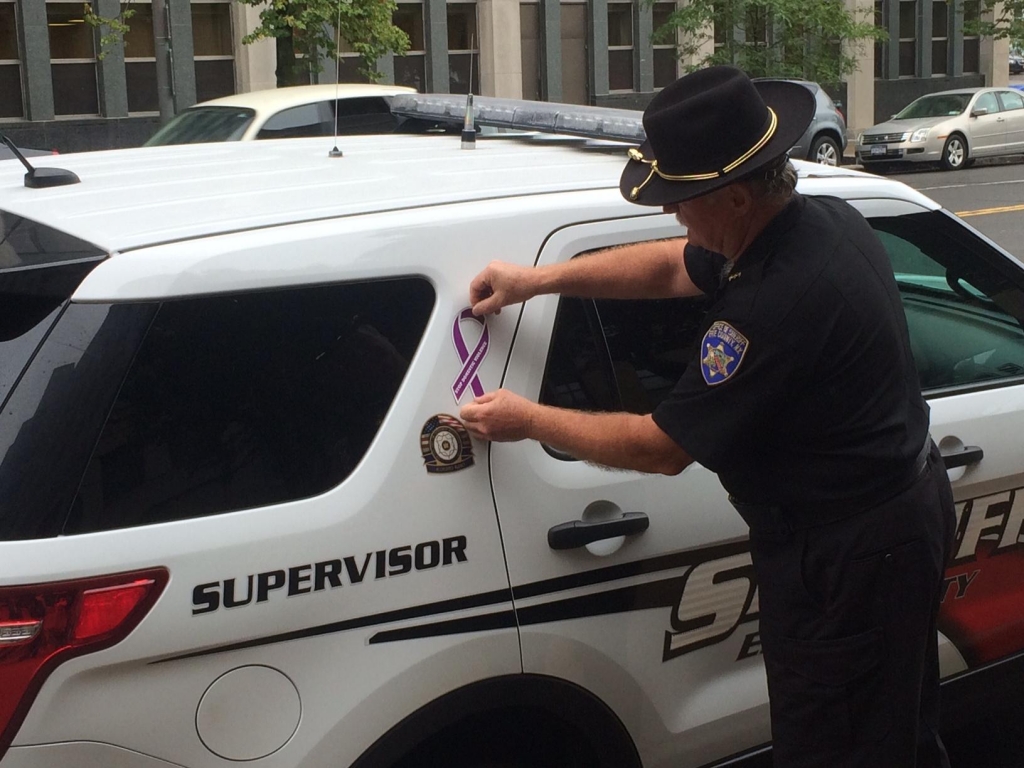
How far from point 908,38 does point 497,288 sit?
34736 millimetres

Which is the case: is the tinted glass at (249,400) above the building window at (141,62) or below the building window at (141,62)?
below

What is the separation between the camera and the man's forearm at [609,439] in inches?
Result: 90.2

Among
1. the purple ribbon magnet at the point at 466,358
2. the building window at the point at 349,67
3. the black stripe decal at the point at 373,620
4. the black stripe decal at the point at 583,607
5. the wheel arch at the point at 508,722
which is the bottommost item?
the wheel arch at the point at 508,722

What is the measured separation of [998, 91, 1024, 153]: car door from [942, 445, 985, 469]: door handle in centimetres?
2334

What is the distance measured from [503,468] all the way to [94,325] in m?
0.78

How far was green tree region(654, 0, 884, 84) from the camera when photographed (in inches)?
917

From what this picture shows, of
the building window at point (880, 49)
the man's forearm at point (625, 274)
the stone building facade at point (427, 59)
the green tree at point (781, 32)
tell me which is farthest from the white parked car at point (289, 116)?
the building window at point (880, 49)

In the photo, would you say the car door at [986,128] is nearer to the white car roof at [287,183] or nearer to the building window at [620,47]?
the building window at [620,47]

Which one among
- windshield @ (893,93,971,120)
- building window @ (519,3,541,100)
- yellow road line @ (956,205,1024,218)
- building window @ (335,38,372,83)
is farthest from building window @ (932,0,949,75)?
yellow road line @ (956,205,1024,218)

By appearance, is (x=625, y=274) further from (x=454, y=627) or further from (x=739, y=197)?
(x=454, y=627)

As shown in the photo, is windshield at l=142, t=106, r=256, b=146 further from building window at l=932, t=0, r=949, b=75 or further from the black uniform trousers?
building window at l=932, t=0, r=949, b=75

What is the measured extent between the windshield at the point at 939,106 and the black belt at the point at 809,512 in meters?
23.3

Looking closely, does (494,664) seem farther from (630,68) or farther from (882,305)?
(630,68)

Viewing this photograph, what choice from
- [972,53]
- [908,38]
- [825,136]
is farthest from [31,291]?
[972,53]
